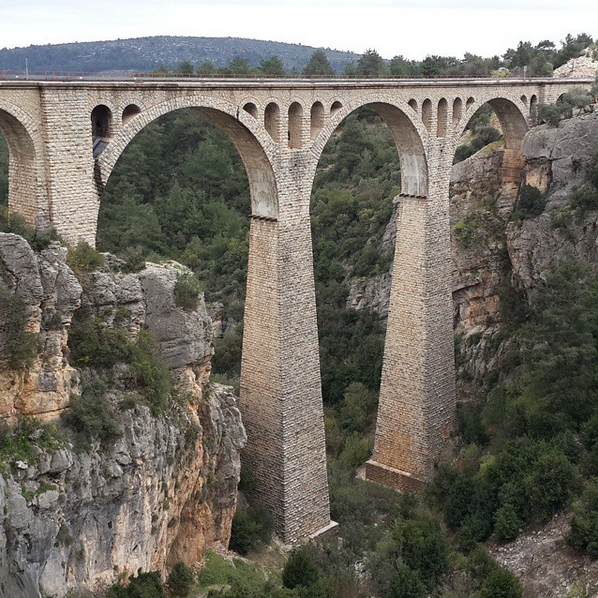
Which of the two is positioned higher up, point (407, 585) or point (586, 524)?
point (586, 524)

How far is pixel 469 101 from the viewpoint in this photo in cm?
3266

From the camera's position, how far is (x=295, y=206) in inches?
1007

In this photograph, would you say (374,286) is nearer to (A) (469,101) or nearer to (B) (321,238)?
(B) (321,238)

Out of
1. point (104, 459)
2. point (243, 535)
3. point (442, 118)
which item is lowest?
point (243, 535)

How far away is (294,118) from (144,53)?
123731mm

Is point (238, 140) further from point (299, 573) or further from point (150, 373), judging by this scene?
point (299, 573)

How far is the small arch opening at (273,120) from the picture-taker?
2502cm

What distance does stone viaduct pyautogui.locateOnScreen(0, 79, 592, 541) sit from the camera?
2017 centimetres

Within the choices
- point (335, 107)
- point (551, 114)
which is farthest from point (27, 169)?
point (551, 114)

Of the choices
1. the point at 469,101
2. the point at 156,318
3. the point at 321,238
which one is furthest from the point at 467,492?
the point at 321,238

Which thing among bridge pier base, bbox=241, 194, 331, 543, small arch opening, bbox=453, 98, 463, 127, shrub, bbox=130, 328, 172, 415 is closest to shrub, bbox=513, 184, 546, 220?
small arch opening, bbox=453, 98, 463, 127

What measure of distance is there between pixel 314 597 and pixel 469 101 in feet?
65.0

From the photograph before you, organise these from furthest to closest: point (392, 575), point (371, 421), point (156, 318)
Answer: point (371, 421) < point (392, 575) < point (156, 318)

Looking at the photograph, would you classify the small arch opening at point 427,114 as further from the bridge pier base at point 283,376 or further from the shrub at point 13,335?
the shrub at point 13,335
